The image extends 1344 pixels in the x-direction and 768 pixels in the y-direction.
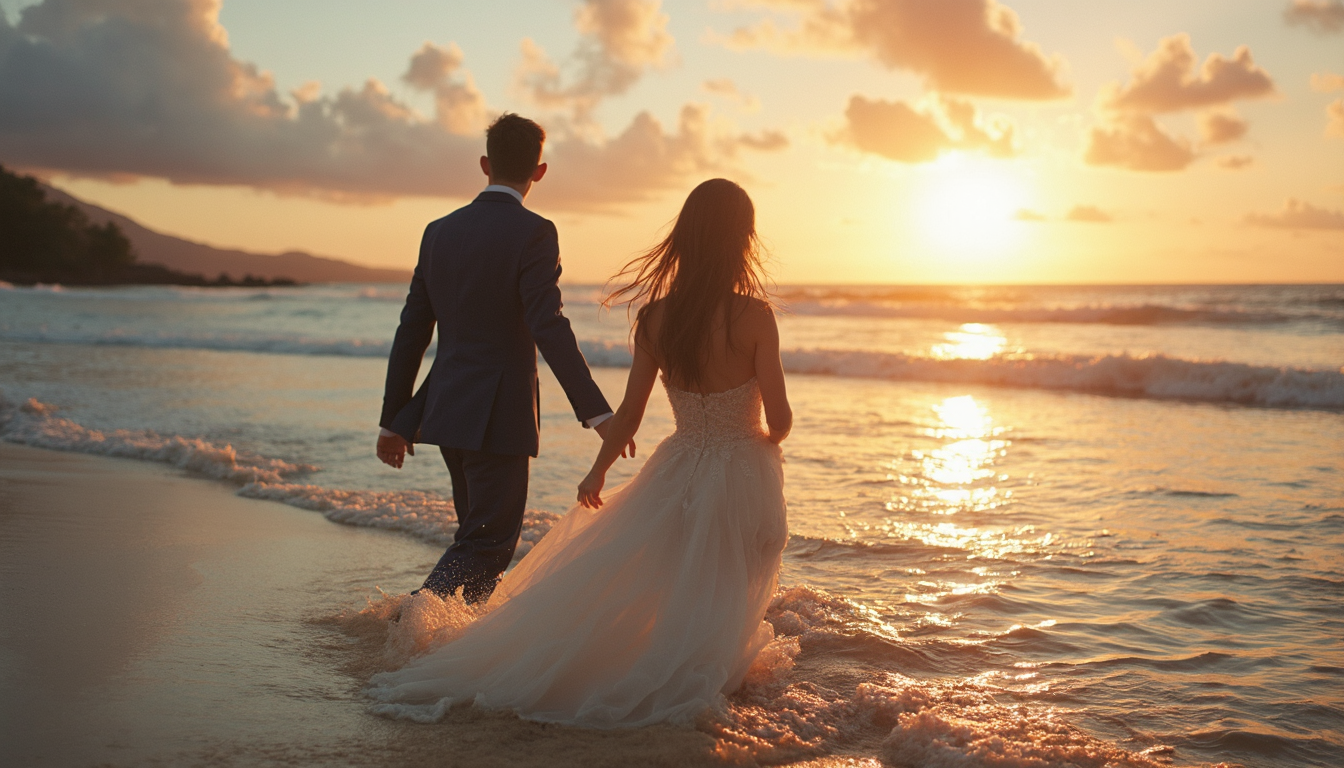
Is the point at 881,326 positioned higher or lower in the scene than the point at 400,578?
higher

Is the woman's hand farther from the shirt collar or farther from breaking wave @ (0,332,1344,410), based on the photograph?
breaking wave @ (0,332,1344,410)

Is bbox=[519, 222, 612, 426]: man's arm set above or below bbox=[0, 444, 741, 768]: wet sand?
above

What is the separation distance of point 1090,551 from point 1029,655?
201 centimetres

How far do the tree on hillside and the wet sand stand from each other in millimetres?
73648

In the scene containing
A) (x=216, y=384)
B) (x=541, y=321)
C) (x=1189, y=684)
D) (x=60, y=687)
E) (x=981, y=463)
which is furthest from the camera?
(x=216, y=384)

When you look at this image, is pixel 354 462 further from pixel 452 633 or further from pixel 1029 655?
pixel 1029 655

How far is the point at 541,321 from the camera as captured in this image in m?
3.42

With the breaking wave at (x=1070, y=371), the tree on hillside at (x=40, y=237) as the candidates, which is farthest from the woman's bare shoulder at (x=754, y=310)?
the tree on hillside at (x=40, y=237)

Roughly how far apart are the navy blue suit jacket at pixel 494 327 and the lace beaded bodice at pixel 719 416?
1.05ft

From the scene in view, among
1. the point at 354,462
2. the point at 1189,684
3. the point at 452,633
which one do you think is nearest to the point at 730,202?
the point at 452,633

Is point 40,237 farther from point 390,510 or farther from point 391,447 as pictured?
point 391,447

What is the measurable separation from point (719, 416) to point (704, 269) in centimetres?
55

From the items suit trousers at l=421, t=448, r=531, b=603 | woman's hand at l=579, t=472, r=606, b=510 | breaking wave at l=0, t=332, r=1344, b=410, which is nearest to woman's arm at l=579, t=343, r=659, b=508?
woman's hand at l=579, t=472, r=606, b=510

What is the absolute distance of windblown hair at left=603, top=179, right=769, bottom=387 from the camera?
3.25 m
